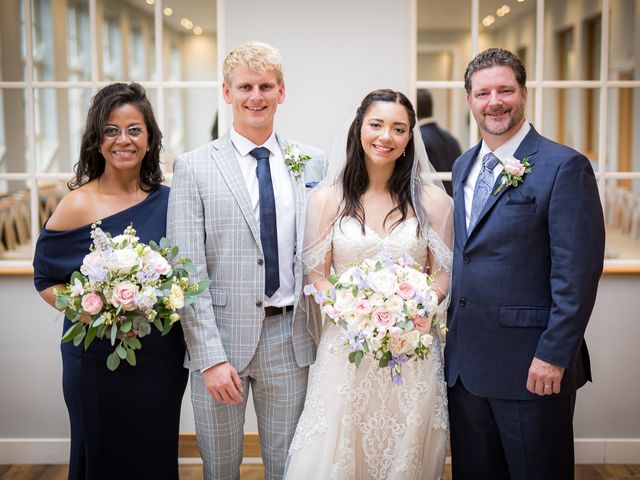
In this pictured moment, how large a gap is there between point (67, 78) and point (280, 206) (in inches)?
370

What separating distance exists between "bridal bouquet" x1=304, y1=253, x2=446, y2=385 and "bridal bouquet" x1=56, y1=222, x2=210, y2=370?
18.2 inches

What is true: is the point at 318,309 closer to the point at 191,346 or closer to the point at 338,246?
the point at 338,246

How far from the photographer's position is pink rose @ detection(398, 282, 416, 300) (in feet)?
7.16

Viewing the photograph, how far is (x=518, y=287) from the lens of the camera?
2.30 metres

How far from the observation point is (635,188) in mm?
8766

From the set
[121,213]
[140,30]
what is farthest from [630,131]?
[140,30]

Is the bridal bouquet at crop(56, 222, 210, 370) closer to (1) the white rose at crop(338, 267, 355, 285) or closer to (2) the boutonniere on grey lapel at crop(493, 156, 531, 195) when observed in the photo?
(1) the white rose at crop(338, 267, 355, 285)

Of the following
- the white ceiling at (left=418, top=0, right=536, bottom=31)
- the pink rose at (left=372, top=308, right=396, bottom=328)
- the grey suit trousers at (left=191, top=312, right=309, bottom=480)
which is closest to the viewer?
the pink rose at (left=372, top=308, right=396, bottom=328)

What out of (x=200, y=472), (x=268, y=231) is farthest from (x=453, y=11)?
(x=268, y=231)

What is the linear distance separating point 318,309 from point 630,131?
27.2 feet

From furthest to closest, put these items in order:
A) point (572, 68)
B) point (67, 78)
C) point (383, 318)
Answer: point (572, 68) → point (67, 78) → point (383, 318)

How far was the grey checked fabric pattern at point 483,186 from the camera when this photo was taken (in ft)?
7.86

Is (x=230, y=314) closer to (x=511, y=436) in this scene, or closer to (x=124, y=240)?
(x=124, y=240)

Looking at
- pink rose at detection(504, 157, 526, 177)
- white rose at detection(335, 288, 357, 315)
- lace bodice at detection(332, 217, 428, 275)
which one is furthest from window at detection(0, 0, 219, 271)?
pink rose at detection(504, 157, 526, 177)
